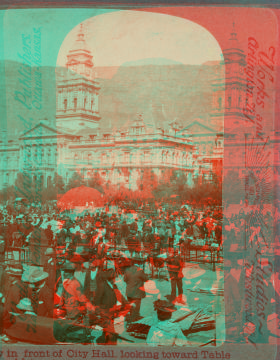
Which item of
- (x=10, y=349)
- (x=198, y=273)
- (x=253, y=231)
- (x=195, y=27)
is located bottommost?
(x=10, y=349)

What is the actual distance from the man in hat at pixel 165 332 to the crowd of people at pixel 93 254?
0.22 ft

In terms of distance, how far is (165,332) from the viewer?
3531 millimetres

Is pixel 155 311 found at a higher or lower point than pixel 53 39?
lower

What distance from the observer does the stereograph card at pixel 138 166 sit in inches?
142

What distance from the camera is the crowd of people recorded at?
142 inches

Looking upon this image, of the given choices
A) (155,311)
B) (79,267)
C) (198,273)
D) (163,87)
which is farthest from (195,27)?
(155,311)

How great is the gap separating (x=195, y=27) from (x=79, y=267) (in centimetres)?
→ 330

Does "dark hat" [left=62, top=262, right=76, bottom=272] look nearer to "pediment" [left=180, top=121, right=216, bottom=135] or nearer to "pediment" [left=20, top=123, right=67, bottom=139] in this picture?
"pediment" [left=20, top=123, right=67, bottom=139]

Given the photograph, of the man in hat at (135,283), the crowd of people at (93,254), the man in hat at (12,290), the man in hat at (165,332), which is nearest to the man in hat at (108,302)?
the crowd of people at (93,254)

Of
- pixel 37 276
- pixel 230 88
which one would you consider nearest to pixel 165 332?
pixel 37 276

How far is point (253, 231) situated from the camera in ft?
11.9

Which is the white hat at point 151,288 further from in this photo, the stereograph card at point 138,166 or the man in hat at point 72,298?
the man in hat at point 72,298

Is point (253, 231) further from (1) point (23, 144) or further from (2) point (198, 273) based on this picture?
(1) point (23, 144)

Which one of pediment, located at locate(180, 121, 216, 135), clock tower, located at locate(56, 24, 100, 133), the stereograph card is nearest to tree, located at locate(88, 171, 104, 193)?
the stereograph card
